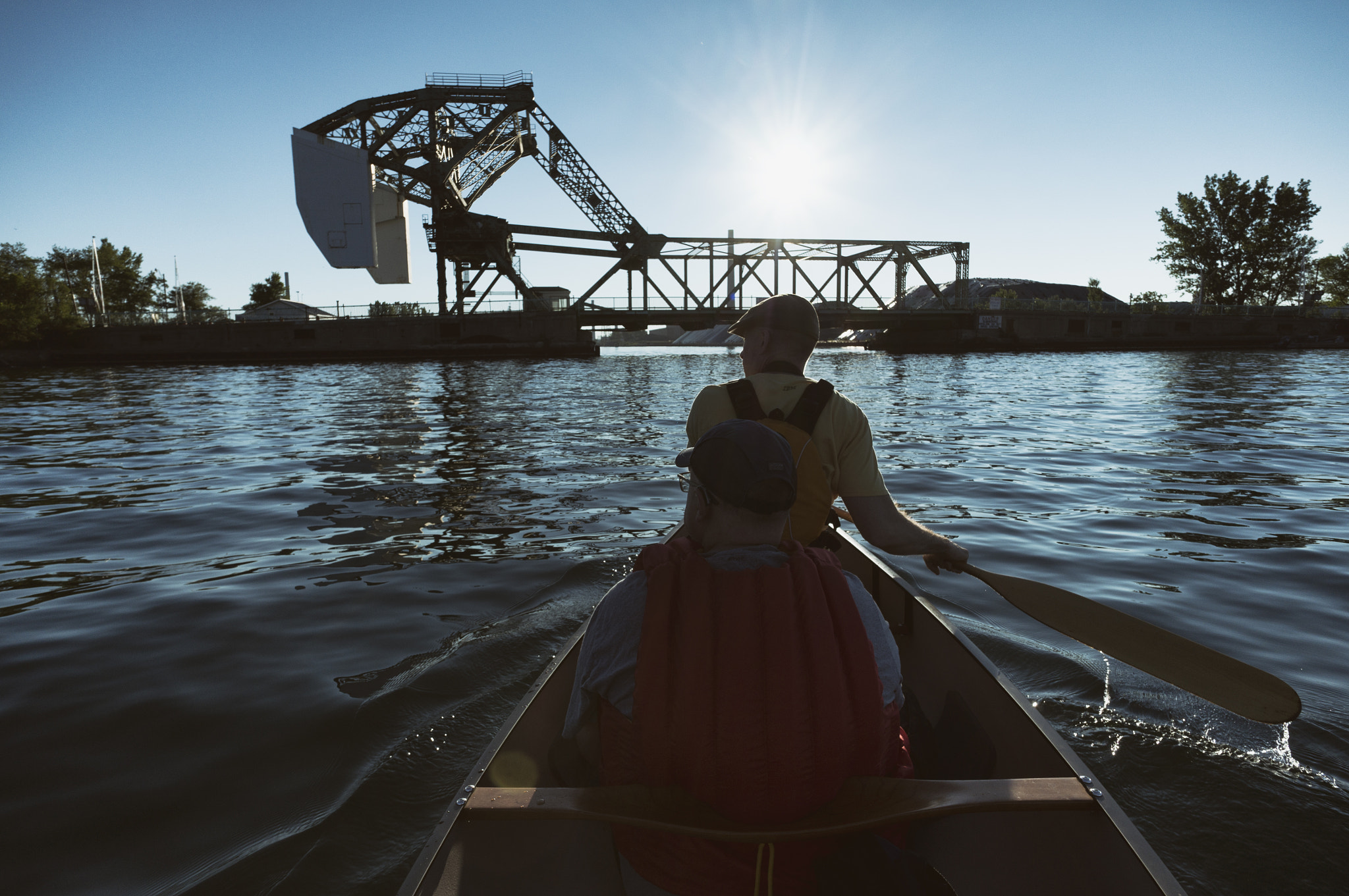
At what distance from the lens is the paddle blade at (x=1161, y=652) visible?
2.62 m

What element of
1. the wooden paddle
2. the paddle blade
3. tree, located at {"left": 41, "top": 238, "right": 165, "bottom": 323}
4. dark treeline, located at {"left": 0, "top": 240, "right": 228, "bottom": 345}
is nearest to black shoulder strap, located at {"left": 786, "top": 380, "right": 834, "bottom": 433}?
the wooden paddle

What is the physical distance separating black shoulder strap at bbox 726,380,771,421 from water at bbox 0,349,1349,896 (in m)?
1.90

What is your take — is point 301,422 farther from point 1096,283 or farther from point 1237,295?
point 1096,283

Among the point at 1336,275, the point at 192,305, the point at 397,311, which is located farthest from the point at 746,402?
the point at 1336,275

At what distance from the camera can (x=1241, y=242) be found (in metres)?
62.4

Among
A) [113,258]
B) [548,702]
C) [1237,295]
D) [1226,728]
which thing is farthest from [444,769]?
[1237,295]

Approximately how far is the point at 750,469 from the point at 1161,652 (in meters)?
2.41

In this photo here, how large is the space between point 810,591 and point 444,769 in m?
2.23

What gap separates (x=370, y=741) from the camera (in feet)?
10.6

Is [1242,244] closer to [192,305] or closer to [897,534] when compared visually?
[897,534]

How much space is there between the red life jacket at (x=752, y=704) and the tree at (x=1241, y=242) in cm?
7935

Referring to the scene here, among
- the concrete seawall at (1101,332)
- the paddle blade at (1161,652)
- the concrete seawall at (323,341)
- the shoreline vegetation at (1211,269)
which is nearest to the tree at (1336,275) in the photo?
the shoreline vegetation at (1211,269)

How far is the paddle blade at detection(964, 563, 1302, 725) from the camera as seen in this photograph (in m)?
2.62

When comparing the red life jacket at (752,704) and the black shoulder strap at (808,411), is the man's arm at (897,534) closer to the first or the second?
the black shoulder strap at (808,411)
